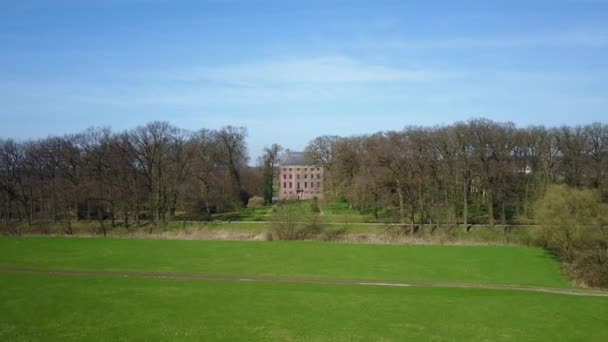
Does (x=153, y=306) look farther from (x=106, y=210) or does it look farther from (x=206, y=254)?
(x=106, y=210)

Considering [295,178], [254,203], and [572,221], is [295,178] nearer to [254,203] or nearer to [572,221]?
[254,203]

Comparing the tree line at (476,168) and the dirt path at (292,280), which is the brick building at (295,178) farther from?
the dirt path at (292,280)

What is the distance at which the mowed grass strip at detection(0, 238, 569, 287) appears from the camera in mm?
33094

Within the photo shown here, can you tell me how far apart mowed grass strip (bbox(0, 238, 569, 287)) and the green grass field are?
0.13 meters

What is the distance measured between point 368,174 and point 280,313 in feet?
122

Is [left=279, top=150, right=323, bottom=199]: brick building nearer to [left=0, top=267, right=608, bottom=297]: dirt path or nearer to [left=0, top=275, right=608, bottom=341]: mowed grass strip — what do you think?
[left=0, top=267, right=608, bottom=297]: dirt path

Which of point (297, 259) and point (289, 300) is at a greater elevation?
point (297, 259)

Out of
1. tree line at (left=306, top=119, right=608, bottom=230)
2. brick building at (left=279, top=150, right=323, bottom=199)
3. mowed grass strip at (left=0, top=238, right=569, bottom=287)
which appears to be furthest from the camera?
brick building at (left=279, top=150, right=323, bottom=199)

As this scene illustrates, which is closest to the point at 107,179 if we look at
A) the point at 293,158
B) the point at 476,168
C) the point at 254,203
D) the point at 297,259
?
the point at 254,203

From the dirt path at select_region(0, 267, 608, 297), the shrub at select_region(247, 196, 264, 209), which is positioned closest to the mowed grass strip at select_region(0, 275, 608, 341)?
the dirt path at select_region(0, 267, 608, 297)

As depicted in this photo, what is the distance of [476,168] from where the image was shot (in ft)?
184

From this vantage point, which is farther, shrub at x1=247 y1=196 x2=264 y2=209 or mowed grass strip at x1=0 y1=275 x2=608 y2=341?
shrub at x1=247 y1=196 x2=264 y2=209

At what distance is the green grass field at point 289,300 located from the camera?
19.3 metres

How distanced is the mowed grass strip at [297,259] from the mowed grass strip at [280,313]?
484 centimetres
